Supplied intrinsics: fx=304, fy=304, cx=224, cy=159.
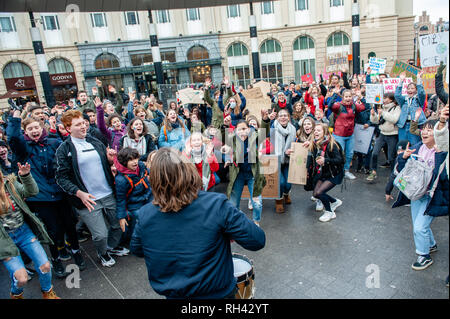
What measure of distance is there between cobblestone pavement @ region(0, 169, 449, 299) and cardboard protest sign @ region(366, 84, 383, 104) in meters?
2.62

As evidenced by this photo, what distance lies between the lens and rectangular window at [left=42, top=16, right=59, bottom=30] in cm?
2434

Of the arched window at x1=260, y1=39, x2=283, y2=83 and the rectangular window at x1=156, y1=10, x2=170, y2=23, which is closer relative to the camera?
the rectangular window at x1=156, y1=10, x2=170, y2=23

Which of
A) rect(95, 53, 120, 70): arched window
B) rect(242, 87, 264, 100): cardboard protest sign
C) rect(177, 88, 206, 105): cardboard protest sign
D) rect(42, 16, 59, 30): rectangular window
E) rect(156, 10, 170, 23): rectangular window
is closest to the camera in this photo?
rect(242, 87, 264, 100): cardboard protest sign

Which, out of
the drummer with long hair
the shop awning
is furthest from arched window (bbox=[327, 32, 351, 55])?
the drummer with long hair

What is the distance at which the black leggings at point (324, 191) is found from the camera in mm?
4875

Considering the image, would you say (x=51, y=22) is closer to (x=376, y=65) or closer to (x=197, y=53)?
(x=197, y=53)

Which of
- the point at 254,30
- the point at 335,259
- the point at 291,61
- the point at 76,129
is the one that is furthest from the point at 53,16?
the point at 335,259

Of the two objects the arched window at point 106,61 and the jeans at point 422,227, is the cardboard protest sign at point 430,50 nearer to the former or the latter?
the jeans at point 422,227

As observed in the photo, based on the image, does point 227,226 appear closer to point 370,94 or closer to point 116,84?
point 370,94

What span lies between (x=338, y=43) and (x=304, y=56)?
122 inches

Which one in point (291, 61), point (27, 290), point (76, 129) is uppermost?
point (291, 61)

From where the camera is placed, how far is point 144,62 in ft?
88.8

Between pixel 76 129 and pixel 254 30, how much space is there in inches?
659

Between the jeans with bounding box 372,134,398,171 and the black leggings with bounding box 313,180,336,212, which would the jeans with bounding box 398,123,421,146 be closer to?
the jeans with bounding box 372,134,398,171
